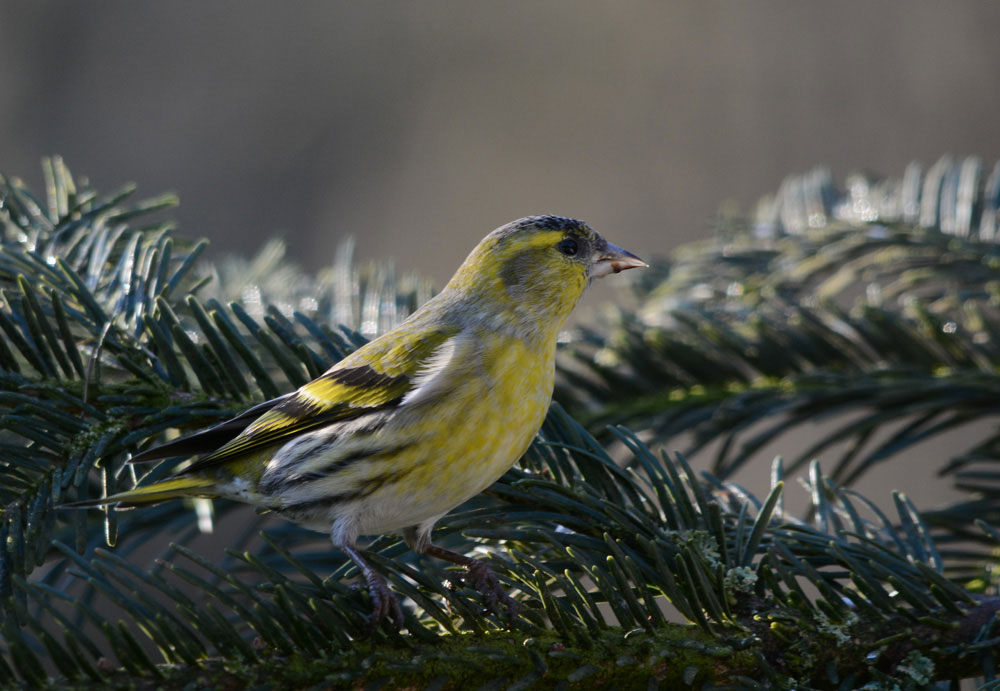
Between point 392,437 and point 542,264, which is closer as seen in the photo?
point 392,437

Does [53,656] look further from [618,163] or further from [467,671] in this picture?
[618,163]

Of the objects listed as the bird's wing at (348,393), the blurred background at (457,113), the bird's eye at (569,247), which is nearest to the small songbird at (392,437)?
the bird's wing at (348,393)

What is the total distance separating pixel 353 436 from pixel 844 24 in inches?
157

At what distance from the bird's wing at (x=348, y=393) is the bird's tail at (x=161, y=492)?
18mm

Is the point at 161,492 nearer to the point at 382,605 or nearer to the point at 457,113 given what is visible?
the point at 382,605

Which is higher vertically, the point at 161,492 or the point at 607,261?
the point at 607,261

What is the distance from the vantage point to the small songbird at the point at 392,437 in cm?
122

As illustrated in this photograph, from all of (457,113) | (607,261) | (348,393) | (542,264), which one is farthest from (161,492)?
(457,113)

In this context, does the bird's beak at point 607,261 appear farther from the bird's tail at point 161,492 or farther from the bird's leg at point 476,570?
the bird's tail at point 161,492

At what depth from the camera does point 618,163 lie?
4992 millimetres

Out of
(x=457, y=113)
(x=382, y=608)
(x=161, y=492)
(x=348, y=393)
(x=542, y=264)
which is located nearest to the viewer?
(x=382, y=608)

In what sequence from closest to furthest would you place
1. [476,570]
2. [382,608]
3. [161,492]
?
[382,608] → [476,570] → [161,492]

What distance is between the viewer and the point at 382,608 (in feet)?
3.25

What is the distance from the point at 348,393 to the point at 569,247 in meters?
0.52
